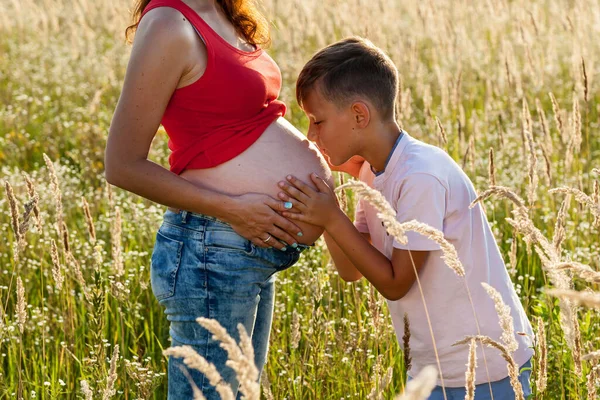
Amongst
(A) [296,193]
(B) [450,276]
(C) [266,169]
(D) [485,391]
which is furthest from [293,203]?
(D) [485,391]

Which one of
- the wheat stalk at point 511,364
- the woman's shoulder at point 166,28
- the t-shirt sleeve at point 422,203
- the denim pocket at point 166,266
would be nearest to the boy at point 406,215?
the t-shirt sleeve at point 422,203

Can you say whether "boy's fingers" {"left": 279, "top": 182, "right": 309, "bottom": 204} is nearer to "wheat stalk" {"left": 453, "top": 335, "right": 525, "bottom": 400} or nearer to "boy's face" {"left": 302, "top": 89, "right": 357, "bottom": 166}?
"boy's face" {"left": 302, "top": 89, "right": 357, "bottom": 166}

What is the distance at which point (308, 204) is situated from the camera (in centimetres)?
232

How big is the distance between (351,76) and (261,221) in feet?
1.81

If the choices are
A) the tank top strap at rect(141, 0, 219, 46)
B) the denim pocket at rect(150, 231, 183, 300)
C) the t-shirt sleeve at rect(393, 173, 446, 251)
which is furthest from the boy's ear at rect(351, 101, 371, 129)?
the denim pocket at rect(150, 231, 183, 300)

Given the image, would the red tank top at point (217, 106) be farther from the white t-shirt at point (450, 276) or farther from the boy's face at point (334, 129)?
the white t-shirt at point (450, 276)

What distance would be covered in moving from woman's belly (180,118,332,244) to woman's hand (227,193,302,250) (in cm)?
5

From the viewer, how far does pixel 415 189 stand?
2.31 meters

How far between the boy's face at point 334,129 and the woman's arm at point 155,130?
0.31m

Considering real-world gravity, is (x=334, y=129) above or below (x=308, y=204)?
above

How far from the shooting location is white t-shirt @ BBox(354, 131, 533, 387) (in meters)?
2.38

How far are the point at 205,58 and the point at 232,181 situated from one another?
361 mm

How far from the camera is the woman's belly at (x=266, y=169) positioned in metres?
2.33

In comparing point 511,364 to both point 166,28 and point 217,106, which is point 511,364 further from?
point 166,28
